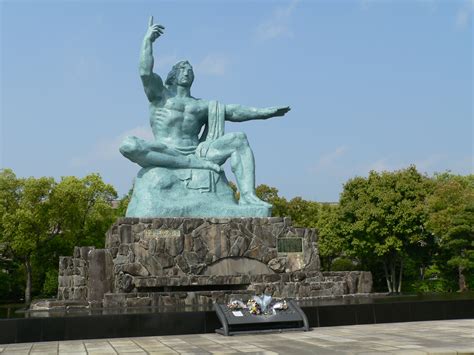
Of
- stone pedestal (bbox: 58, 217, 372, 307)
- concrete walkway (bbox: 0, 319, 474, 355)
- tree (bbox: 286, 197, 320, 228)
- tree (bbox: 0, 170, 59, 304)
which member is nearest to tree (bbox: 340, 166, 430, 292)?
tree (bbox: 286, 197, 320, 228)

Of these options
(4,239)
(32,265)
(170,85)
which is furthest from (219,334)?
(32,265)

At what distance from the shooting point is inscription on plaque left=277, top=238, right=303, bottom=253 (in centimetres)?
1298

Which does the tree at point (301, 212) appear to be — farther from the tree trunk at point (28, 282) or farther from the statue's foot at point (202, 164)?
the statue's foot at point (202, 164)

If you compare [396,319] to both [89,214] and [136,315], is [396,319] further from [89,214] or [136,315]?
[89,214]

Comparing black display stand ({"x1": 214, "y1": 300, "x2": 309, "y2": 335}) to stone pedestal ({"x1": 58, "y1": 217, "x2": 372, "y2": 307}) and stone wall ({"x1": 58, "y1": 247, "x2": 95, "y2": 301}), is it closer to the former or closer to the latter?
stone pedestal ({"x1": 58, "y1": 217, "x2": 372, "y2": 307})

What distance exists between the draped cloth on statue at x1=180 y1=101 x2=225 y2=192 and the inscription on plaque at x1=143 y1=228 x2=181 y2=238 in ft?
4.52

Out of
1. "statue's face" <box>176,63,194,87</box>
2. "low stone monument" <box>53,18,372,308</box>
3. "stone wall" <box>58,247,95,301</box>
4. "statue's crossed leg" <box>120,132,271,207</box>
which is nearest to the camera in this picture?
"low stone monument" <box>53,18,372,308</box>

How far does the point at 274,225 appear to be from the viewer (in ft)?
42.8

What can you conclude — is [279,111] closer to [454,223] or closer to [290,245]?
[290,245]

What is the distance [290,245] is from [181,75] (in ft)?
15.4

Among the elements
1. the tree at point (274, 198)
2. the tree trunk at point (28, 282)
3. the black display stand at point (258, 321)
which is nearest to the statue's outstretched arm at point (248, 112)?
the black display stand at point (258, 321)

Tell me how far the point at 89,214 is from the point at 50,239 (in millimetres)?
1980

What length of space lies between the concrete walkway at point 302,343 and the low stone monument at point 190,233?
3134mm

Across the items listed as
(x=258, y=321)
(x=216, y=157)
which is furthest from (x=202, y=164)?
(x=258, y=321)
